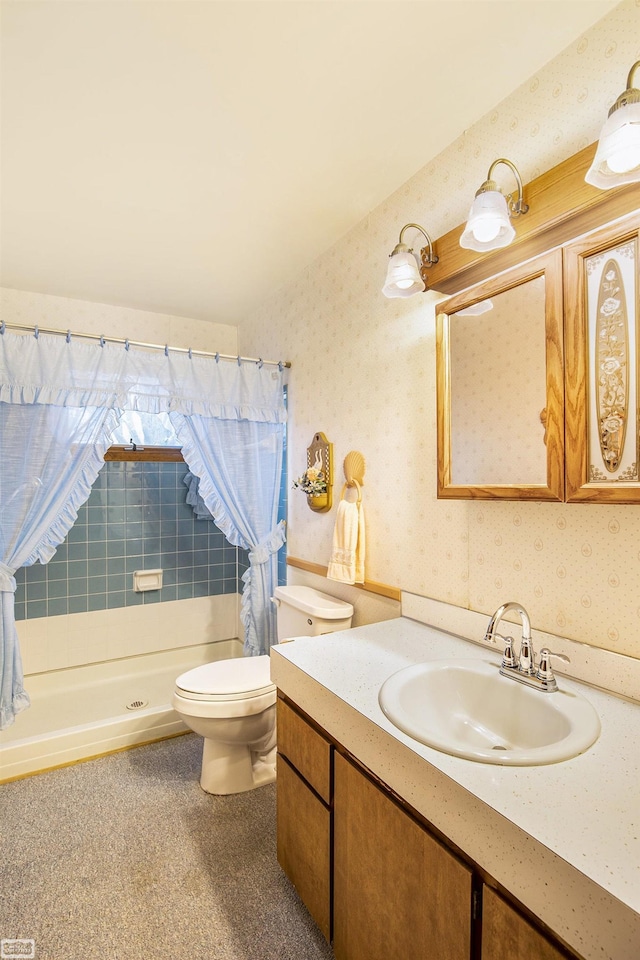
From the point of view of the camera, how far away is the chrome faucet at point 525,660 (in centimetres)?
112

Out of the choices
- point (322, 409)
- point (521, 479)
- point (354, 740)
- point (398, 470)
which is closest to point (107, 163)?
point (322, 409)

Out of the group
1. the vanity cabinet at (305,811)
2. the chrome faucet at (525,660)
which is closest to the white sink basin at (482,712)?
the chrome faucet at (525,660)

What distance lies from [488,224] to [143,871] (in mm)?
2294

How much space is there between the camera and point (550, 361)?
1154 mm

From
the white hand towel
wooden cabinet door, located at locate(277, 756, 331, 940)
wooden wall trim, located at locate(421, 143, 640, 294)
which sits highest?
wooden wall trim, located at locate(421, 143, 640, 294)

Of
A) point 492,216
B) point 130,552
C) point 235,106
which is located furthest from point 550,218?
point 130,552

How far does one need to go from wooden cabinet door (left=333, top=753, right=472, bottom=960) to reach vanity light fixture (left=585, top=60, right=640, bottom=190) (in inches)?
54.0

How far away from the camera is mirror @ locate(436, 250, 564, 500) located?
1.15 m

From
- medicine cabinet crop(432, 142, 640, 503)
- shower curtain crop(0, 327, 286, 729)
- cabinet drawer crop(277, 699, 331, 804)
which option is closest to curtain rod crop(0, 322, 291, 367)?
shower curtain crop(0, 327, 286, 729)

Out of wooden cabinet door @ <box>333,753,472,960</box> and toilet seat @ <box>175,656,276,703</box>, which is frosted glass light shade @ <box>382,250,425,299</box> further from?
toilet seat @ <box>175,656,276,703</box>

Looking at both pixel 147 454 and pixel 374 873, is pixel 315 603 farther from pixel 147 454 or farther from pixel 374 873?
pixel 147 454

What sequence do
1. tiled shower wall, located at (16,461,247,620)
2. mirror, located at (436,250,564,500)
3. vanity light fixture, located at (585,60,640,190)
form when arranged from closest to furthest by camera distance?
vanity light fixture, located at (585,60,640,190) < mirror, located at (436,250,564,500) < tiled shower wall, located at (16,461,247,620)

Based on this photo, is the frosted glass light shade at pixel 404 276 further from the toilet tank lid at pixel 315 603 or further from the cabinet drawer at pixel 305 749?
the cabinet drawer at pixel 305 749

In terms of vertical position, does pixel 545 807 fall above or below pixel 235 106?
below
